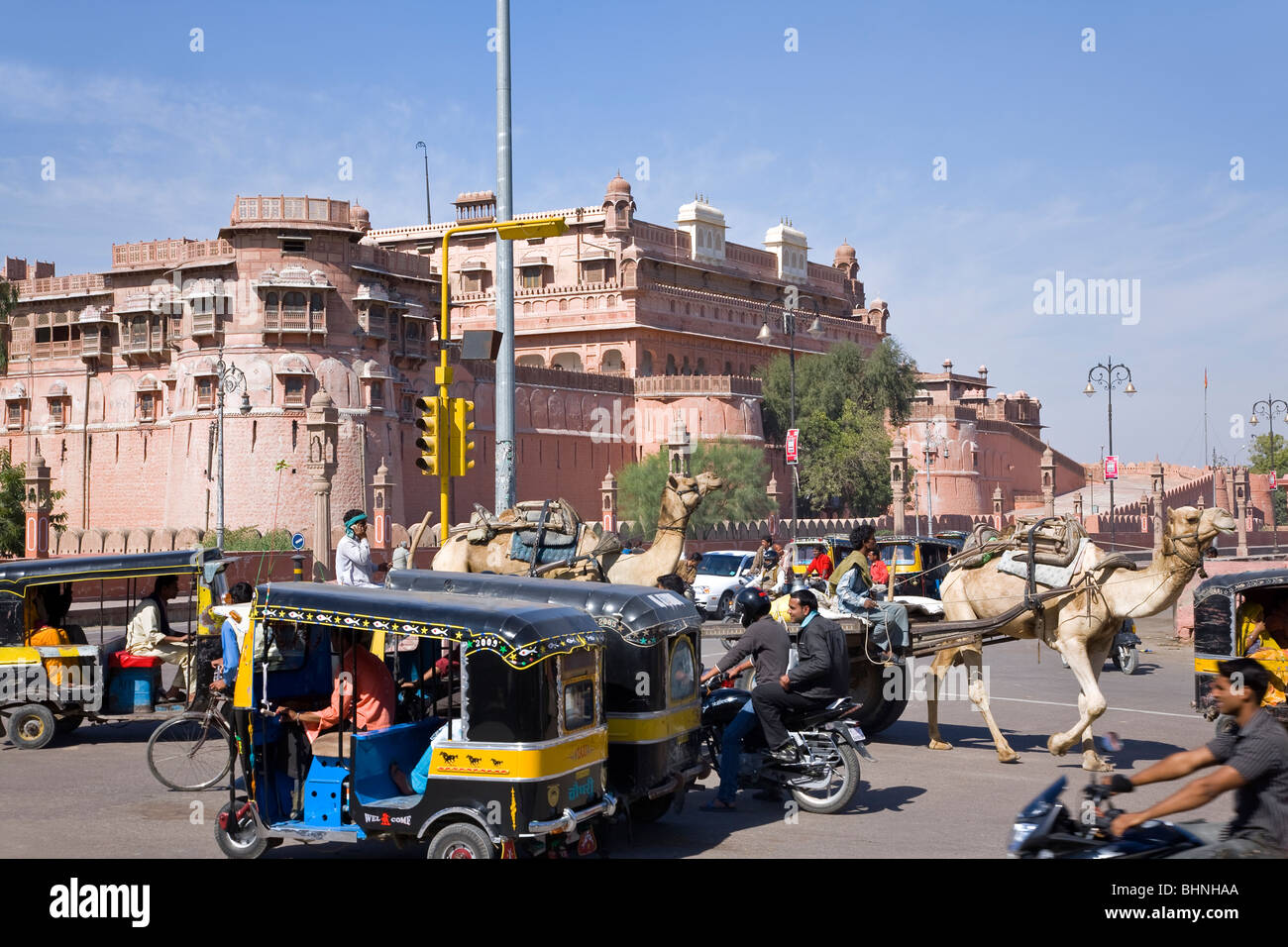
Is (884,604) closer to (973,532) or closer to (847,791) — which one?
(973,532)

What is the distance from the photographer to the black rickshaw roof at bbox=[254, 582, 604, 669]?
7629 millimetres

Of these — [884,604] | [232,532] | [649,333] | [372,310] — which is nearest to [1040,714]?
[884,604]

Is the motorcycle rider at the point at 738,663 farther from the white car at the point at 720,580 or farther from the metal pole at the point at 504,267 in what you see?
the white car at the point at 720,580

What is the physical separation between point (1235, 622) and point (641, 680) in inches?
241

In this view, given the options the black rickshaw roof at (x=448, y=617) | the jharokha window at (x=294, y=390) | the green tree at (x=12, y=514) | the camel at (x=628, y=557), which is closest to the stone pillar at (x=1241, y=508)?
the jharokha window at (x=294, y=390)

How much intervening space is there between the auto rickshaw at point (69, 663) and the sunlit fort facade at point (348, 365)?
2359 cm

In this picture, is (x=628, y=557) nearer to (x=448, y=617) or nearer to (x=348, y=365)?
(x=448, y=617)

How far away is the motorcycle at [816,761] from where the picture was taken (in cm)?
1016

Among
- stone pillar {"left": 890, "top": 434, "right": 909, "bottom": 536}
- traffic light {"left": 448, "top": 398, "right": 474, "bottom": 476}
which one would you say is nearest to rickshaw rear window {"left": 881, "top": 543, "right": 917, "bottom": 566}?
traffic light {"left": 448, "top": 398, "right": 474, "bottom": 476}

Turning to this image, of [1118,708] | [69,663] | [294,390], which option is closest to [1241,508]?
[294,390]

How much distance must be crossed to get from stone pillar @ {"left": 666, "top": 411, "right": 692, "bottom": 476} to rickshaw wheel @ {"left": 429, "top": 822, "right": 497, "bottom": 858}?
2137 inches

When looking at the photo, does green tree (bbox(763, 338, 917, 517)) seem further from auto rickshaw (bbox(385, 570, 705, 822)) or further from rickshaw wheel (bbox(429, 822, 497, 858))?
rickshaw wheel (bbox(429, 822, 497, 858))

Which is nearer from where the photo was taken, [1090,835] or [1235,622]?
[1090,835]

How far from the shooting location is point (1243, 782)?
5.82 metres
